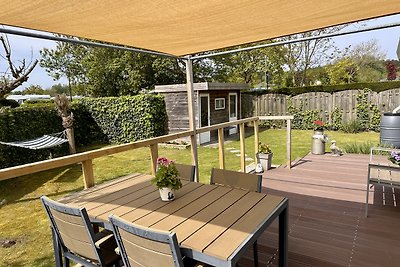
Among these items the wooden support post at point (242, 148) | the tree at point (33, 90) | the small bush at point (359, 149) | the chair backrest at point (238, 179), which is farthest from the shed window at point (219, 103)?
the tree at point (33, 90)

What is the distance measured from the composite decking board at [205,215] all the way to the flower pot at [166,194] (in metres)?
0.31

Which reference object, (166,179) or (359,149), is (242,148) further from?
(359,149)

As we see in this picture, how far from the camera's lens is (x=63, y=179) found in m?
6.28

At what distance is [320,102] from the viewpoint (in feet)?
35.3

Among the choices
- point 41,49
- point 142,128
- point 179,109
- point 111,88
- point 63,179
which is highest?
point 41,49

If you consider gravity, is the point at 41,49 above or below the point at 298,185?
above

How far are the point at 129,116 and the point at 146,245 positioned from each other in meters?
9.20

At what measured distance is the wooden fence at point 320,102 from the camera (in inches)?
376

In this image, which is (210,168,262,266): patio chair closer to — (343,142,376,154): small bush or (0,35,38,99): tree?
(343,142,376,154): small bush

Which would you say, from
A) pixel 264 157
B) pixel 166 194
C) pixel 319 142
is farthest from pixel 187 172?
pixel 319 142

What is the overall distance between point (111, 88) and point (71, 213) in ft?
48.1

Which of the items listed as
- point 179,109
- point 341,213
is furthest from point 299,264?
point 179,109

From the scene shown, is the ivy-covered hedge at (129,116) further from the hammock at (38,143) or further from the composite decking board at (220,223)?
the composite decking board at (220,223)

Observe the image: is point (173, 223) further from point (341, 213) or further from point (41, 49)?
point (41, 49)
